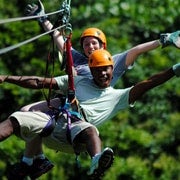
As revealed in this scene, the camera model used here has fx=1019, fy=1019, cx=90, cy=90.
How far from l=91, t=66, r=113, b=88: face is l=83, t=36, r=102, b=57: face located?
0.36m

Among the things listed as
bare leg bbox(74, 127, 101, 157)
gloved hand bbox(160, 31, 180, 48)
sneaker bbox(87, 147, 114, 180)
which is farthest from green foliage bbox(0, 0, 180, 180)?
sneaker bbox(87, 147, 114, 180)

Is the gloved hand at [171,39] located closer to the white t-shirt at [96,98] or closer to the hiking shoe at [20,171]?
the white t-shirt at [96,98]

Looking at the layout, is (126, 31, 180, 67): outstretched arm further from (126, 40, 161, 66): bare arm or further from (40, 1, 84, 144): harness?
(40, 1, 84, 144): harness

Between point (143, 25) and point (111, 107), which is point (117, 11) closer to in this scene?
point (143, 25)

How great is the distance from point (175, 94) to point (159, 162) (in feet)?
5.75

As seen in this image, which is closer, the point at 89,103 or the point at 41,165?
the point at 89,103

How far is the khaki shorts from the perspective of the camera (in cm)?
723

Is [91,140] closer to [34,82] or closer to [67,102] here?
[67,102]

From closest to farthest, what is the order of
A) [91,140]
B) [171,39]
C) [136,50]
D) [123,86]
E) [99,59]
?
[91,140], [99,59], [171,39], [136,50], [123,86]

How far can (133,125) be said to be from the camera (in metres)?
14.8

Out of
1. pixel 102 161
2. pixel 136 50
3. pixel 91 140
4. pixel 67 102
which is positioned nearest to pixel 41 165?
pixel 67 102

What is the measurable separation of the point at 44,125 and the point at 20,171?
75 cm

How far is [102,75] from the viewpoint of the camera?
7.45 meters

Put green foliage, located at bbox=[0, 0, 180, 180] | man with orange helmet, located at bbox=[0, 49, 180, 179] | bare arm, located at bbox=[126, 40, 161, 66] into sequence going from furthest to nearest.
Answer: green foliage, located at bbox=[0, 0, 180, 180] < bare arm, located at bbox=[126, 40, 161, 66] < man with orange helmet, located at bbox=[0, 49, 180, 179]
